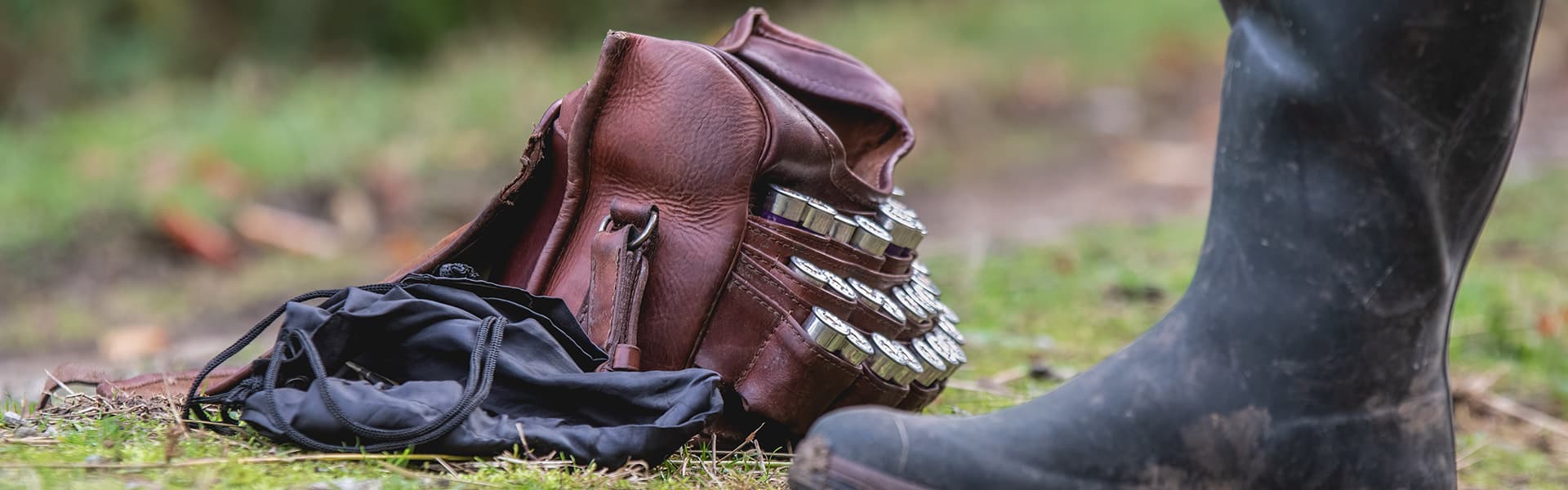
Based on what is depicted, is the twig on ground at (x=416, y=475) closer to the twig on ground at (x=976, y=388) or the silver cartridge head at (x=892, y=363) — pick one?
the silver cartridge head at (x=892, y=363)

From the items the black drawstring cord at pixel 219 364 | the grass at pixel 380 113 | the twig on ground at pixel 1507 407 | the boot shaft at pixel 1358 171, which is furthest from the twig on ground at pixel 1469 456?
the grass at pixel 380 113

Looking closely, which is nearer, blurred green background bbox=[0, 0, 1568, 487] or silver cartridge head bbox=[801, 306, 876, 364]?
silver cartridge head bbox=[801, 306, 876, 364]

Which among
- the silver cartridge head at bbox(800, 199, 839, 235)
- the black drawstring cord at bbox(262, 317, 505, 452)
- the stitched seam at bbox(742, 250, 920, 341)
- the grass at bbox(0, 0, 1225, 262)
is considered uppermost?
the grass at bbox(0, 0, 1225, 262)

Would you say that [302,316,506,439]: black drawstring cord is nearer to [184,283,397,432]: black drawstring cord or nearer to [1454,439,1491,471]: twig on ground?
[184,283,397,432]: black drawstring cord

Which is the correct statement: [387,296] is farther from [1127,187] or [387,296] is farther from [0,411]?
[1127,187]

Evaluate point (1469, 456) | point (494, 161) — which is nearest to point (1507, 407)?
point (1469, 456)

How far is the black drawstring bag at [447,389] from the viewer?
68.3 inches

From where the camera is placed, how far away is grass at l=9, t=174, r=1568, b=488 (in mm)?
1715

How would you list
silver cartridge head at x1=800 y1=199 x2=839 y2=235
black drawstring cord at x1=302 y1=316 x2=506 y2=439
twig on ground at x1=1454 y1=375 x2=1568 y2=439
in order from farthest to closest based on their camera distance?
twig on ground at x1=1454 y1=375 x2=1568 y2=439 < silver cartridge head at x1=800 y1=199 x2=839 y2=235 < black drawstring cord at x1=302 y1=316 x2=506 y2=439

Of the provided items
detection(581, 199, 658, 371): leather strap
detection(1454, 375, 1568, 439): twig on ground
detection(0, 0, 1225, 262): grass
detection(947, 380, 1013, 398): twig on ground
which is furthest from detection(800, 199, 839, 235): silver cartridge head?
detection(0, 0, 1225, 262): grass

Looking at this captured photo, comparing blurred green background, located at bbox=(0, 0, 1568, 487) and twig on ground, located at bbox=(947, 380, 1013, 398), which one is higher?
blurred green background, located at bbox=(0, 0, 1568, 487)

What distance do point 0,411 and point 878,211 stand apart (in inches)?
56.1

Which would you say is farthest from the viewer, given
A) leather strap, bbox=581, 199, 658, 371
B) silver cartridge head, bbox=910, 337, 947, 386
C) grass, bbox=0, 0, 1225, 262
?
grass, bbox=0, 0, 1225, 262

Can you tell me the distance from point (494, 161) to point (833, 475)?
5.22 m
